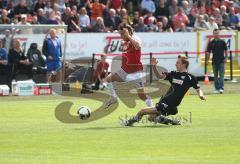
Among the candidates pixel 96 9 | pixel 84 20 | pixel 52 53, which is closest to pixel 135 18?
pixel 96 9

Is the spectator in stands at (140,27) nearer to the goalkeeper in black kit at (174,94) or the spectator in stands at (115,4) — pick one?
the spectator in stands at (115,4)

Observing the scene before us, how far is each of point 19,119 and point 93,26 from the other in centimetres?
1633

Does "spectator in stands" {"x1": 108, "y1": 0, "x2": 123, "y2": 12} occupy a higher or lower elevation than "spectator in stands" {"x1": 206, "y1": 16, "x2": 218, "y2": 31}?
higher

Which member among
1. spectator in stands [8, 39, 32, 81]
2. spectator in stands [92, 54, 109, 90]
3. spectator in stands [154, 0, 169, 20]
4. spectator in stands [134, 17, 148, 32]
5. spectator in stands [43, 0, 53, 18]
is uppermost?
spectator in stands [43, 0, 53, 18]

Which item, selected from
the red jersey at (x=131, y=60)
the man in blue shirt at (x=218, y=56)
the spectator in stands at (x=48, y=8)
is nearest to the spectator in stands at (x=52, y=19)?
the spectator in stands at (x=48, y=8)

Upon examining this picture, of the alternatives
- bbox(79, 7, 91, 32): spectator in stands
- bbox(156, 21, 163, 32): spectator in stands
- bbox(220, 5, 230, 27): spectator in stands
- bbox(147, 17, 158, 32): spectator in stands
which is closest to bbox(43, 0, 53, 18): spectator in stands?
bbox(79, 7, 91, 32): spectator in stands

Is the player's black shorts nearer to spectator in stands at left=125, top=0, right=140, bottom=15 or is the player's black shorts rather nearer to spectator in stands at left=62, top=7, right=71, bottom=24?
spectator in stands at left=62, top=7, right=71, bottom=24

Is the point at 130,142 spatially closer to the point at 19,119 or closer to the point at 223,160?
the point at 223,160

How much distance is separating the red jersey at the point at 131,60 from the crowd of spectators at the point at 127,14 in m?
12.4

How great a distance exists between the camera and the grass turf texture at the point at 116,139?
47.2ft

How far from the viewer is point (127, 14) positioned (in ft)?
135

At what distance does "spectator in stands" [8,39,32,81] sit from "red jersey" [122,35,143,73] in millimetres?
9890

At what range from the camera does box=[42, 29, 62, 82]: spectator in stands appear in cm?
3301

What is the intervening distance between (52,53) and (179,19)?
9173mm
